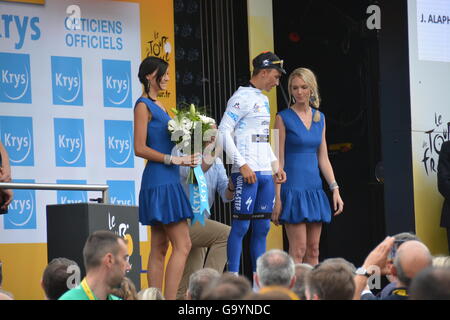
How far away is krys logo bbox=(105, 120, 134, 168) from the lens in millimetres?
8781

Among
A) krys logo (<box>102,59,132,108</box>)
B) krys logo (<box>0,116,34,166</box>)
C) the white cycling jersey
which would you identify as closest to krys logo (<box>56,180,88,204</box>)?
krys logo (<box>0,116,34,166</box>)

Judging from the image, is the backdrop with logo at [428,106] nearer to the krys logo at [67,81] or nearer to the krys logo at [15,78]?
the krys logo at [67,81]

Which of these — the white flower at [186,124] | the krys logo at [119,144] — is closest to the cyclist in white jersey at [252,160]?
the white flower at [186,124]

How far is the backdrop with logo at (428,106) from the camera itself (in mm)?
8492

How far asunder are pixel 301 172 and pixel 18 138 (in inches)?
98.9

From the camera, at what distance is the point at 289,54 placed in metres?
10.1

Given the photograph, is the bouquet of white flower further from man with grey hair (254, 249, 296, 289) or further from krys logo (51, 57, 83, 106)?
man with grey hair (254, 249, 296, 289)

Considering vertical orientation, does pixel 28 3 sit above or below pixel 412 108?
above

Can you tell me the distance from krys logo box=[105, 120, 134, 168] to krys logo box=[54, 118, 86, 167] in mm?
254

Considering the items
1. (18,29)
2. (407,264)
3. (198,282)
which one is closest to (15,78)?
(18,29)

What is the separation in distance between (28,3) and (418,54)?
3471mm

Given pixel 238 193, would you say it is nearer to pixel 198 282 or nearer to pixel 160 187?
pixel 160 187
